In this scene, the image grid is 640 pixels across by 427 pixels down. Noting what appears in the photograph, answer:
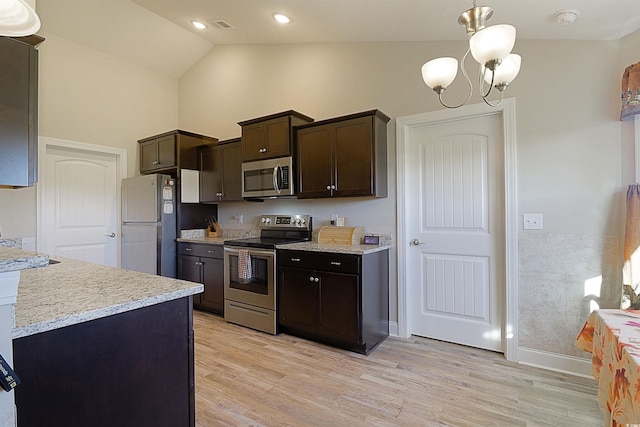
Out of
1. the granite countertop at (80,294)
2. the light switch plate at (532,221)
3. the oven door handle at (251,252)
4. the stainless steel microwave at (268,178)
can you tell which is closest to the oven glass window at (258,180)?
the stainless steel microwave at (268,178)

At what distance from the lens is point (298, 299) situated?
3020 mm

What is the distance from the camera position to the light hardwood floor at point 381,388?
1.89m

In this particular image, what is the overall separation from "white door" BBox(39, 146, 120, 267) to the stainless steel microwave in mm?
2115

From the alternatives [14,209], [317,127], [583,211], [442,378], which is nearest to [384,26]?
[317,127]

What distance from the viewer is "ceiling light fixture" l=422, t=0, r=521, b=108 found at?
1.28 metres

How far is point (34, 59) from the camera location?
133 cm

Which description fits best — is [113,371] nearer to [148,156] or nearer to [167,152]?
[167,152]

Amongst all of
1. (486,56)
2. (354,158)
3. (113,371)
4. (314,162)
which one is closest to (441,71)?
(486,56)

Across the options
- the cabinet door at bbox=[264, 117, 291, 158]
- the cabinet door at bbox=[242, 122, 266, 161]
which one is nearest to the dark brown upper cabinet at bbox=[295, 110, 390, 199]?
the cabinet door at bbox=[264, 117, 291, 158]

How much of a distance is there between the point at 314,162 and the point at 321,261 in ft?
3.31

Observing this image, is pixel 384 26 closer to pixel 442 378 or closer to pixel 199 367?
pixel 442 378

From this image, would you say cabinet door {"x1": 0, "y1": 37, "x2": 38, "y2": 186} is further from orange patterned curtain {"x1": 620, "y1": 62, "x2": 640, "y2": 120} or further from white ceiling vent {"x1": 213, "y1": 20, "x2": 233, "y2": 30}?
orange patterned curtain {"x1": 620, "y1": 62, "x2": 640, "y2": 120}

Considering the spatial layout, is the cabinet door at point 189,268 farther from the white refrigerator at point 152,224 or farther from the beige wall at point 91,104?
the beige wall at point 91,104

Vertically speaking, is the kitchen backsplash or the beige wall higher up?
the beige wall
